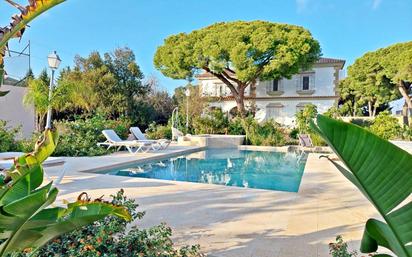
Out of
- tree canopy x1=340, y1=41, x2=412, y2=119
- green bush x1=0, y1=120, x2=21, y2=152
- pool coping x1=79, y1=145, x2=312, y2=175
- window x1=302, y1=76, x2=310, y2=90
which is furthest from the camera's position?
window x1=302, y1=76, x2=310, y2=90

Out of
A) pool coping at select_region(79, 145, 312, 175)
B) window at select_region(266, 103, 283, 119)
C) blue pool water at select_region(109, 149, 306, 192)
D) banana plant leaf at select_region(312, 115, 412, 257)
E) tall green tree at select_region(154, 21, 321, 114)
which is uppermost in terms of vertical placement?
tall green tree at select_region(154, 21, 321, 114)

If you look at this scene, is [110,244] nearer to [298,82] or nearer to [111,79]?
[111,79]

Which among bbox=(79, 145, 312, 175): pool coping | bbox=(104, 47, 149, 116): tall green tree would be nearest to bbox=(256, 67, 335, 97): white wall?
bbox=(104, 47, 149, 116): tall green tree

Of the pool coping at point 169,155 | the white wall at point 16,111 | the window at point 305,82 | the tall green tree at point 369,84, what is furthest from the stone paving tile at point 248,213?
the tall green tree at point 369,84

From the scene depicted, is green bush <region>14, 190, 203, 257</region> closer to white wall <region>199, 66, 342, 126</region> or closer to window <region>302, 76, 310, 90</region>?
white wall <region>199, 66, 342, 126</region>

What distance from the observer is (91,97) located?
19.9 m

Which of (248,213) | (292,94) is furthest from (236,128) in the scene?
(248,213)

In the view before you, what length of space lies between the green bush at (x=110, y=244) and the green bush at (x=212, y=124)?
16.7 m

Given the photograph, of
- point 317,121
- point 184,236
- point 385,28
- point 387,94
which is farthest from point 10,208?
point 387,94

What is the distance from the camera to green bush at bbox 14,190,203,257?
2.39m

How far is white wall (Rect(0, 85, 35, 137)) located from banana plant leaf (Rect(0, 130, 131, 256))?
14895mm

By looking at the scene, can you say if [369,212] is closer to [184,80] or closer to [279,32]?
[279,32]

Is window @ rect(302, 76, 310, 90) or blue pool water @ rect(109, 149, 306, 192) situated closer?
blue pool water @ rect(109, 149, 306, 192)

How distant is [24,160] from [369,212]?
475 cm
